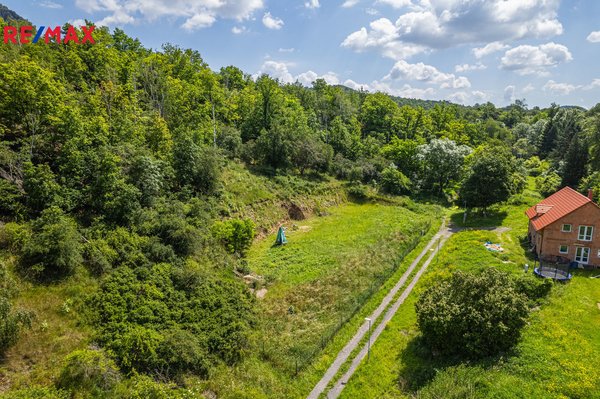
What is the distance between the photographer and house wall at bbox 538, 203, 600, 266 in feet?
111

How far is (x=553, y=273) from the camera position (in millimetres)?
31453

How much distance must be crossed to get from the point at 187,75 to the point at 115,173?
4477cm

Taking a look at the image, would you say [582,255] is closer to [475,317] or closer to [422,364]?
[475,317]

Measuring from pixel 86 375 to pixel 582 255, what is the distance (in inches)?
1672

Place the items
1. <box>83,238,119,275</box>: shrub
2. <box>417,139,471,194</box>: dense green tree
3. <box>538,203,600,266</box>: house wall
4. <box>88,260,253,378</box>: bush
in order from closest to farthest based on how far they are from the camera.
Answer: <box>88,260,253,378</box>: bush
<box>83,238,119,275</box>: shrub
<box>538,203,600,266</box>: house wall
<box>417,139,471,194</box>: dense green tree

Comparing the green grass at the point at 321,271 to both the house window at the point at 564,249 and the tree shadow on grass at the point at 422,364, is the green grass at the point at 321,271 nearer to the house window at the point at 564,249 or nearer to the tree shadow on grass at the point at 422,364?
the tree shadow on grass at the point at 422,364

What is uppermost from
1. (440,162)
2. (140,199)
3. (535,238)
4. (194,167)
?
(440,162)

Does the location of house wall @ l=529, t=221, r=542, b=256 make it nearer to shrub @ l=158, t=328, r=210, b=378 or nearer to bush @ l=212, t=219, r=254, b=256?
bush @ l=212, t=219, r=254, b=256

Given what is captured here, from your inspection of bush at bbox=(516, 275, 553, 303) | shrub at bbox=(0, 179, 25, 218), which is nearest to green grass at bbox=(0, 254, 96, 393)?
shrub at bbox=(0, 179, 25, 218)

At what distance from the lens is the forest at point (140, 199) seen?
20.3 meters

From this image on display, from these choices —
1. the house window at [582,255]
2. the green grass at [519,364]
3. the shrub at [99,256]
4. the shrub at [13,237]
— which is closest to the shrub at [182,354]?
the shrub at [99,256]

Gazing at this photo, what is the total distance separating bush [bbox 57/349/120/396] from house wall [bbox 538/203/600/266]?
38982 millimetres

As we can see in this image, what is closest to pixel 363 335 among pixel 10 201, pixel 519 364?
pixel 519 364

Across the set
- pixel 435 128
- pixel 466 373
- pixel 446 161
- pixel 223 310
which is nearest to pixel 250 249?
pixel 223 310
